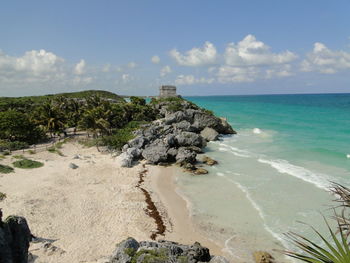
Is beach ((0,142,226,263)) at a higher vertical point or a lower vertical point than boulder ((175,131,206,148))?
lower

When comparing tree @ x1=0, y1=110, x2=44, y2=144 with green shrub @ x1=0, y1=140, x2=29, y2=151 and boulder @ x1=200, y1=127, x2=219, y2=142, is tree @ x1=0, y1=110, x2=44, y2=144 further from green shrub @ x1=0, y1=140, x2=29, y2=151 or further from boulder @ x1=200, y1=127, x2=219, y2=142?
boulder @ x1=200, y1=127, x2=219, y2=142

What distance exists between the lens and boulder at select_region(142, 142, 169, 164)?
3159cm

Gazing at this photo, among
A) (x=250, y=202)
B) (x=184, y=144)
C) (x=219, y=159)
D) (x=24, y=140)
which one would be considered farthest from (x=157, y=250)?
(x=24, y=140)

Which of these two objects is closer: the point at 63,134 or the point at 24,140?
the point at 24,140

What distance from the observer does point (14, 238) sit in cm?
1027

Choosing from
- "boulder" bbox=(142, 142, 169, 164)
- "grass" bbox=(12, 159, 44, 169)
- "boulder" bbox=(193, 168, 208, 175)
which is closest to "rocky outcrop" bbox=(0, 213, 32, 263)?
"boulder" bbox=(193, 168, 208, 175)

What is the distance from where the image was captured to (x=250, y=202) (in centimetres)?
2098

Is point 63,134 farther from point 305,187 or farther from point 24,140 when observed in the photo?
point 305,187

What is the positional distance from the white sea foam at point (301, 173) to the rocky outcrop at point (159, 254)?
16.5m

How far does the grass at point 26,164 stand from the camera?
92.0ft

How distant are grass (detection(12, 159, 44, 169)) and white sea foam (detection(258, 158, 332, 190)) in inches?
1025

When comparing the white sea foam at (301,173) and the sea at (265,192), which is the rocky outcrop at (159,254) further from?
the white sea foam at (301,173)

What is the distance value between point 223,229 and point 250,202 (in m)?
4.81

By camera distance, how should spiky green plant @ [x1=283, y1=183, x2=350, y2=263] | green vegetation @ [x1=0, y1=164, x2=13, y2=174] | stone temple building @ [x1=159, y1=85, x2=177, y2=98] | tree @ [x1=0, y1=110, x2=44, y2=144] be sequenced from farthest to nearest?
1. stone temple building @ [x1=159, y1=85, x2=177, y2=98]
2. tree @ [x1=0, y1=110, x2=44, y2=144]
3. green vegetation @ [x1=0, y1=164, x2=13, y2=174]
4. spiky green plant @ [x1=283, y1=183, x2=350, y2=263]
